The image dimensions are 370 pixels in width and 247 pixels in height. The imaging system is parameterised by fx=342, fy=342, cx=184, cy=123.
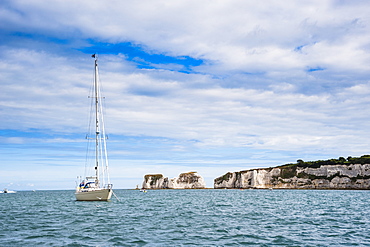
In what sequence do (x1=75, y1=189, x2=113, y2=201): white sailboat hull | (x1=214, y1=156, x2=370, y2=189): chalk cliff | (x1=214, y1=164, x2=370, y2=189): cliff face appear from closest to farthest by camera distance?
(x1=75, y1=189, x2=113, y2=201): white sailboat hull → (x1=214, y1=164, x2=370, y2=189): cliff face → (x1=214, y1=156, x2=370, y2=189): chalk cliff

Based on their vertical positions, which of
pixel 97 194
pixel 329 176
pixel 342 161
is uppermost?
pixel 342 161

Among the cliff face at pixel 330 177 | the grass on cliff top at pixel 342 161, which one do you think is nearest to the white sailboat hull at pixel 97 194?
the cliff face at pixel 330 177

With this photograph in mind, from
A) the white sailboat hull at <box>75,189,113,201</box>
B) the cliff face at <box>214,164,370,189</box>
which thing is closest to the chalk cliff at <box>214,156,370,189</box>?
the cliff face at <box>214,164,370,189</box>

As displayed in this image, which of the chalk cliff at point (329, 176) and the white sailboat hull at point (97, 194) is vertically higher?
the chalk cliff at point (329, 176)

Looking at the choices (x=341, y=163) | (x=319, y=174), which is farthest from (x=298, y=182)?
(x=341, y=163)

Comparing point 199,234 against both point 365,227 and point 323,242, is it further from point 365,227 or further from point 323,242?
point 365,227

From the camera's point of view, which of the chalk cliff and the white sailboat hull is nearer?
the white sailboat hull

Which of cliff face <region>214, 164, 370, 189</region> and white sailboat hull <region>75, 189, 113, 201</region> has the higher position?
cliff face <region>214, 164, 370, 189</region>

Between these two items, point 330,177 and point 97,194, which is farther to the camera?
point 330,177

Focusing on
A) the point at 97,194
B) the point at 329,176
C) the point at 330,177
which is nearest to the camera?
the point at 97,194

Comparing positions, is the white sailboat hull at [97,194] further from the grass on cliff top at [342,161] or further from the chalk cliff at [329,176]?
the grass on cliff top at [342,161]

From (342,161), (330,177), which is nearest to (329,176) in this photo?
(330,177)

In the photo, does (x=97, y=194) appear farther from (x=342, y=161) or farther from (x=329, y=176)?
(x=342, y=161)

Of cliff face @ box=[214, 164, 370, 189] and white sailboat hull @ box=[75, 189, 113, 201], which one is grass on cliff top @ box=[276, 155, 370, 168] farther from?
white sailboat hull @ box=[75, 189, 113, 201]
